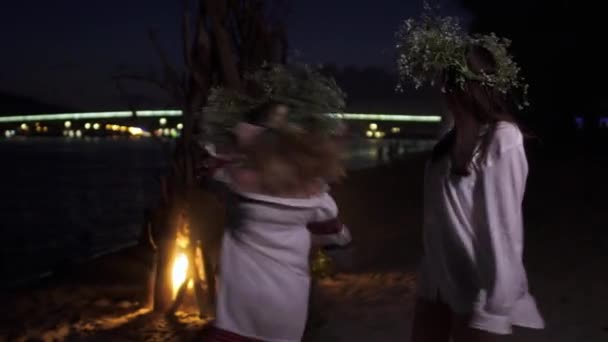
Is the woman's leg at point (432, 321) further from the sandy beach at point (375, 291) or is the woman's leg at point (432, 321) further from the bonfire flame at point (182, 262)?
the bonfire flame at point (182, 262)

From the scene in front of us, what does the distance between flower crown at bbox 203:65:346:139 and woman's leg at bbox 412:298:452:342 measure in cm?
82

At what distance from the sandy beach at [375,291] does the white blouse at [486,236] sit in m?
2.83

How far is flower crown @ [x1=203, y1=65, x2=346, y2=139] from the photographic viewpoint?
3.07 meters

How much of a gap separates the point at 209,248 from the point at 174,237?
18.9 inches

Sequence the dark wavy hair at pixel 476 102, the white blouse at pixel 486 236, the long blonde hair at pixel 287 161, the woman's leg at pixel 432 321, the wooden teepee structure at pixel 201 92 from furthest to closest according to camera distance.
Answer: the wooden teepee structure at pixel 201 92 < the woman's leg at pixel 432 321 < the long blonde hair at pixel 287 161 < the dark wavy hair at pixel 476 102 < the white blouse at pixel 486 236

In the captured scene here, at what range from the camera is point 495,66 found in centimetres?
290

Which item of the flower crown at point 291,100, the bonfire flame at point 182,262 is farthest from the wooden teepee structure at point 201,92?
the flower crown at point 291,100

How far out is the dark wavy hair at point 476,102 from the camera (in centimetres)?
272

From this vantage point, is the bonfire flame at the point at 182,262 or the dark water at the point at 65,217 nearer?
the bonfire flame at the point at 182,262

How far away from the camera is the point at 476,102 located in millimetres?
2812

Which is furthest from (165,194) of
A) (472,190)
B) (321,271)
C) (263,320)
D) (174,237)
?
(472,190)

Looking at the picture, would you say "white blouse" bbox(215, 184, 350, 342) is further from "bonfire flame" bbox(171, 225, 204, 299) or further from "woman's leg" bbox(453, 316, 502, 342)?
"bonfire flame" bbox(171, 225, 204, 299)

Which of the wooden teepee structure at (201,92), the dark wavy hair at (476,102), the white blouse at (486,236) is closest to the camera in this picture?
the white blouse at (486,236)

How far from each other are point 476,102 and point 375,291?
4.84 m
